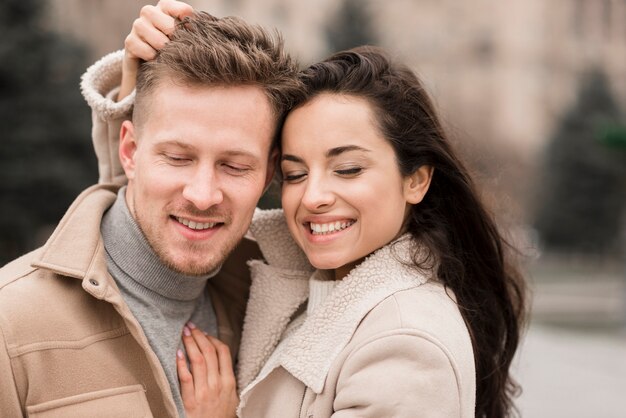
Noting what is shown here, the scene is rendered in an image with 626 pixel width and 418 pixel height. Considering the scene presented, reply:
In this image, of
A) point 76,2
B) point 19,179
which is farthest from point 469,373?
point 76,2

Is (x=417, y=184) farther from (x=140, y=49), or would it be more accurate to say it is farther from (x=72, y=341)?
(x=72, y=341)

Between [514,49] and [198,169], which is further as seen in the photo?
[514,49]

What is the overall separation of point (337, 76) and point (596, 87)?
30.3 m

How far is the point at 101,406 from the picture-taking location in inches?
97.1

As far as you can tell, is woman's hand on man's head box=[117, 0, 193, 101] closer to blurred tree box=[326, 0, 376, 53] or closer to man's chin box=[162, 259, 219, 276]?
→ man's chin box=[162, 259, 219, 276]

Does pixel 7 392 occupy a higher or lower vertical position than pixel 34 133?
higher

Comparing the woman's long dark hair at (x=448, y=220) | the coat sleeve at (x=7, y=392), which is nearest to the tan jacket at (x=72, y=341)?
the coat sleeve at (x=7, y=392)

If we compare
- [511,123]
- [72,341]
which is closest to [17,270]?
[72,341]

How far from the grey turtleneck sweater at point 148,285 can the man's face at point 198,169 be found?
0.05m

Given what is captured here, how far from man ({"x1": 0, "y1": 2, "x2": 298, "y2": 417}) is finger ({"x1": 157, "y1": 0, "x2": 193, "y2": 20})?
0.14 ft

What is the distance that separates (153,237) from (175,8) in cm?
86

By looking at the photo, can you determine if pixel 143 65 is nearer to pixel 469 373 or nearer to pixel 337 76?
pixel 337 76

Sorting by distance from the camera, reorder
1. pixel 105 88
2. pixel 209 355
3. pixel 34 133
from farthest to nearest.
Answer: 1. pixel 34 133
2. pixel 105 88
3. pixel 209 355

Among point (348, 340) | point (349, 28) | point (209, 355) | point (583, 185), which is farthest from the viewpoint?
point (583, 185)
